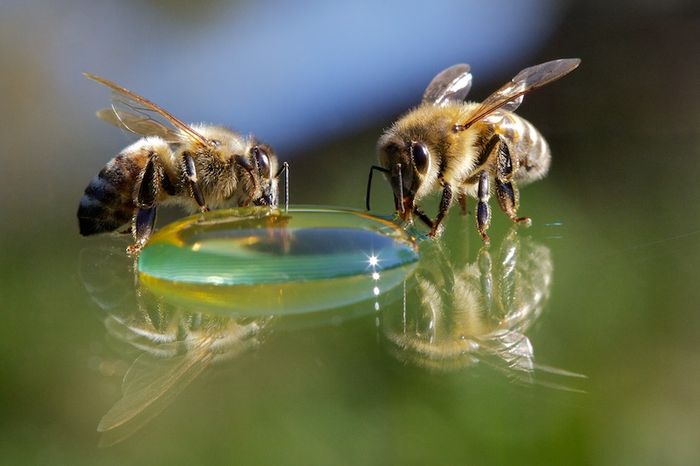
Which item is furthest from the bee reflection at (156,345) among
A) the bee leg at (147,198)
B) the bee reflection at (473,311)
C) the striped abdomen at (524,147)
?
the striped abdomen at (524,147)

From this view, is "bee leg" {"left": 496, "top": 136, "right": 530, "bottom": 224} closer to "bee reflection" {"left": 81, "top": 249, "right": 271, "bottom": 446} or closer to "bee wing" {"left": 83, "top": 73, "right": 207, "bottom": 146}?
"bee wing" {"left": 83, "top": 73, "right": 207, "bottom": 146}

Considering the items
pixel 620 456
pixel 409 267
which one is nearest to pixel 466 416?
pixel 620 456

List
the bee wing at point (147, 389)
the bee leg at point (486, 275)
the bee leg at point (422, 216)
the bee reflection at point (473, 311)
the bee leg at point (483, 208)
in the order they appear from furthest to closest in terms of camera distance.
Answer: the bee leg at point (422, 216), the bee leg at point (483, 208), the bee leg at point (486, 275), the bee reflection at point (473, 311), the bee wing at point (147, 389)

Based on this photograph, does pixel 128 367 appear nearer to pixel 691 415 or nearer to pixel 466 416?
pixel 466 416

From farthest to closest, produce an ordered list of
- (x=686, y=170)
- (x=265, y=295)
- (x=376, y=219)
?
1. (x=686, y=170)
2. (x=376, y=219)
3. (x=265, y=295)

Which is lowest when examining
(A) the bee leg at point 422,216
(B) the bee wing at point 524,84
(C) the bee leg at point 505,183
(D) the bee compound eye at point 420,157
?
(A) the bee leg at point 422,216

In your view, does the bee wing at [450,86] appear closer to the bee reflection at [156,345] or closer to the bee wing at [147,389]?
the bee reflection at [156,345]
